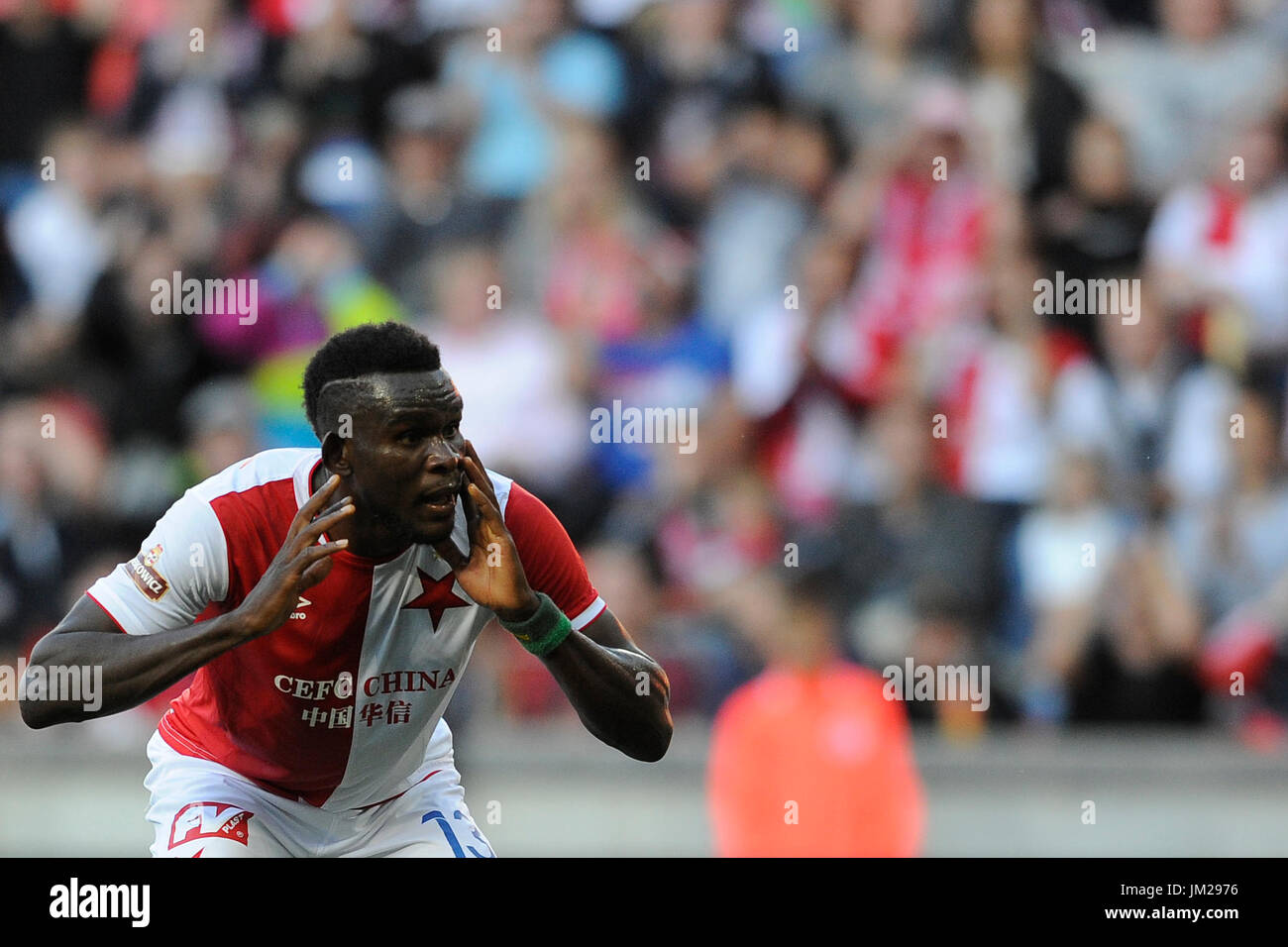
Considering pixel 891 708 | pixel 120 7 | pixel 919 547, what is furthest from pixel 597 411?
pixel 120 7

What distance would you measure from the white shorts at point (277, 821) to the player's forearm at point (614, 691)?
55 centimetres

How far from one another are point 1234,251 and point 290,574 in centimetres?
655

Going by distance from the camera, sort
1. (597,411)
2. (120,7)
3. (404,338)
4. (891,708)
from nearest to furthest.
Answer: (404,338) < (891,708) < (597,411) < (120,7)

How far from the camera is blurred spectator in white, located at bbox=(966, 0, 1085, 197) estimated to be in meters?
10.3

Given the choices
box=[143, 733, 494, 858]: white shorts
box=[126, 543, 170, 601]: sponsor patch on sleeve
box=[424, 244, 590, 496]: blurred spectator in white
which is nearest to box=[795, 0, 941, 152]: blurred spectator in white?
box=[424, 244, 590, 496]: blurred spectator in white

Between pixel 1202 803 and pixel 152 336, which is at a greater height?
pixel 152 336

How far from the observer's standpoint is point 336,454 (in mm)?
5008

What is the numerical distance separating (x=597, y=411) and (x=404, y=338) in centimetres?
472

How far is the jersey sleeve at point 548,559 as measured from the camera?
5.12 meters

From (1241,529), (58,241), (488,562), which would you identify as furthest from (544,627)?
(58,241)

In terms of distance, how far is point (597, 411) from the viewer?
9680 mm

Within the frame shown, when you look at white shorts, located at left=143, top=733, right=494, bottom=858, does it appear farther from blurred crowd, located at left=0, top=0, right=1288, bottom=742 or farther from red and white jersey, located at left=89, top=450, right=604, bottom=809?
blurred crowd, located at left=0, top=0, right=1288, bottom=742

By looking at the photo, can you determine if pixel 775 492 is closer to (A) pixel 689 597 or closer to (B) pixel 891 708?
(A) pixel 689 597

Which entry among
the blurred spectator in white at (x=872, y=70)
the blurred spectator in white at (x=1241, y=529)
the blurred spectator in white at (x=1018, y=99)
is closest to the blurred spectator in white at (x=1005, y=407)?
the blurred spectator in white at (x=1241, y=529)
